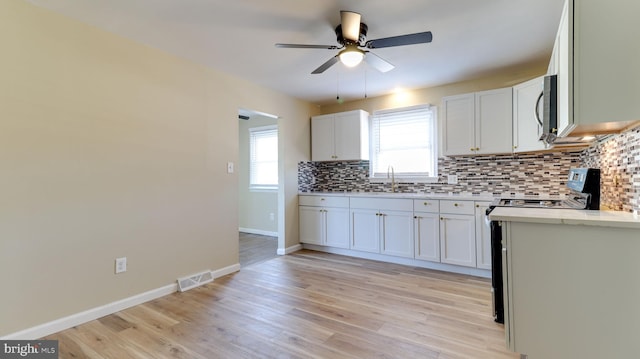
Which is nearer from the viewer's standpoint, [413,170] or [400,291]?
[400,291]

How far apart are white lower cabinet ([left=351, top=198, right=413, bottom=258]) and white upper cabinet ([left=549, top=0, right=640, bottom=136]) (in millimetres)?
2337

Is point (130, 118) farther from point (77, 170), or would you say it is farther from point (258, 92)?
point (258, 92)

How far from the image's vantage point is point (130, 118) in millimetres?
2650

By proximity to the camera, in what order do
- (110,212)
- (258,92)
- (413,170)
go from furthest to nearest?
(413,170), (258,92), (110,212)

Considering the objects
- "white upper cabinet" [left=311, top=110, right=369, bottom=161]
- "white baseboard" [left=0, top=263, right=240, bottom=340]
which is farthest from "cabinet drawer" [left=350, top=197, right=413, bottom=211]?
"white baseboard" [left=0, top=263, right=240, bottom=340]

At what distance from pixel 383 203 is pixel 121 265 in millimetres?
2916

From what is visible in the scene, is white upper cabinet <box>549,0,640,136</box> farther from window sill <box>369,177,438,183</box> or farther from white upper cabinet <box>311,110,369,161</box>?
white upper cabinet <box>311,110,369,161</box>

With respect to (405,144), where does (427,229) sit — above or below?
below

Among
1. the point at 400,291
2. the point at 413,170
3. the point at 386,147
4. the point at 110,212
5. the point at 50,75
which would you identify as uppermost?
the point at 50,75

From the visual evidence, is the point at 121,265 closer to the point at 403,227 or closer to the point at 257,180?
the point at 403,227

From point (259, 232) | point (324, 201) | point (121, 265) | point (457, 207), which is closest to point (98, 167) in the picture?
point (121, 265)

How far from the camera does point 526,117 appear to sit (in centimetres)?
315

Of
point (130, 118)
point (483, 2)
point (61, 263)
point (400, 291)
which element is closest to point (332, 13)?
point (483, 2)

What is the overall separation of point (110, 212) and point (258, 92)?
2.26 meters
